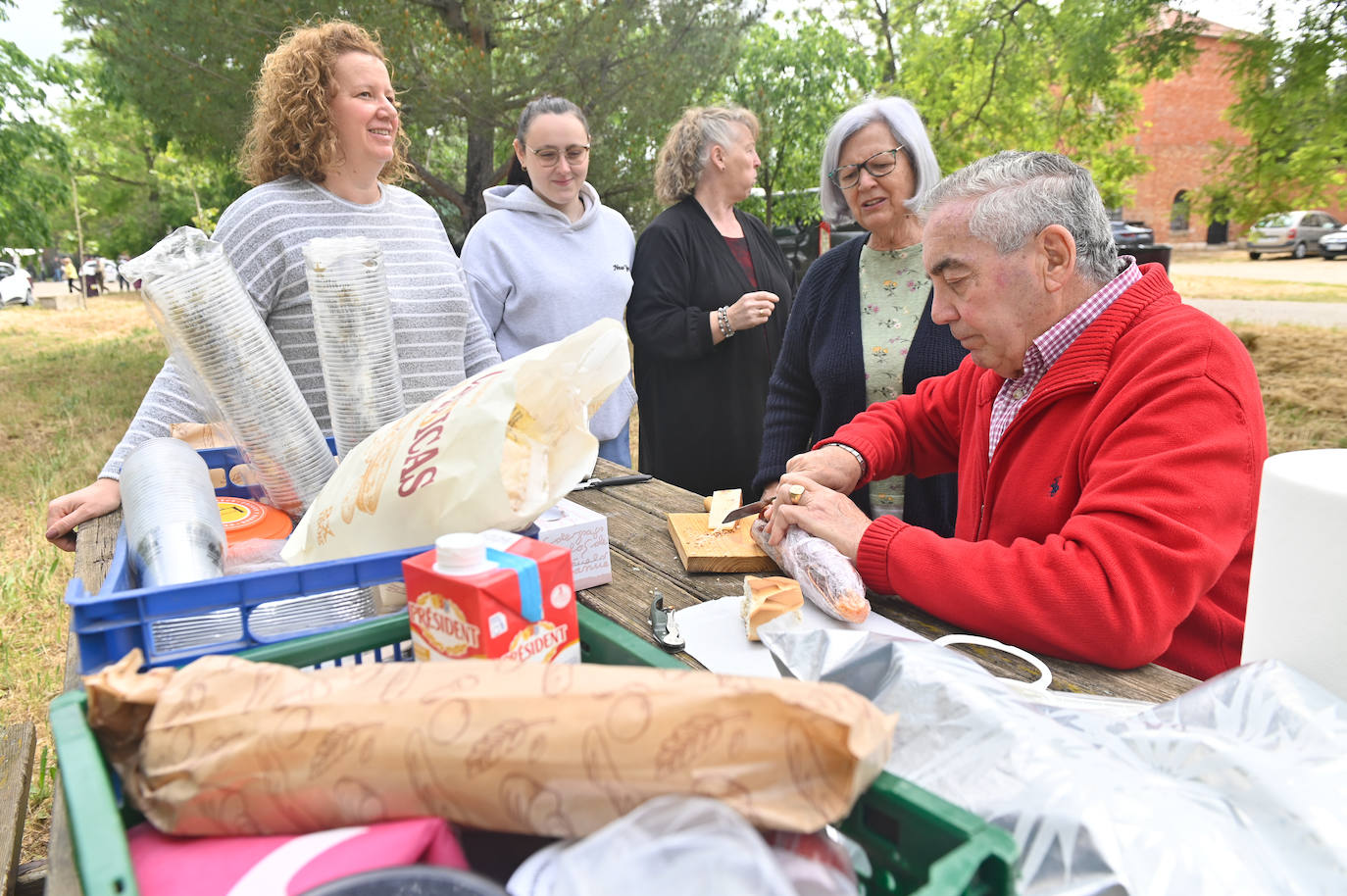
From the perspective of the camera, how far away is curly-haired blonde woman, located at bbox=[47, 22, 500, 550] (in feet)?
6.52

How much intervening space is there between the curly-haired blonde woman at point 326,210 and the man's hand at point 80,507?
50cm

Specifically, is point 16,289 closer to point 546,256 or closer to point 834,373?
point 546,256

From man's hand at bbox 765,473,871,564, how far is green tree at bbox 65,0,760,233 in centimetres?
605

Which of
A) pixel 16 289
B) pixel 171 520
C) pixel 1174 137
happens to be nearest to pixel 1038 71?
pixel 171 520

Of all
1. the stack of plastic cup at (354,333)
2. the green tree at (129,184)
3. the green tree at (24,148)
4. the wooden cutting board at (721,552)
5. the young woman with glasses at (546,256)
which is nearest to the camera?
the stack of plastic cup at (354,333)

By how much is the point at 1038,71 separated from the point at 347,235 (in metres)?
9.22

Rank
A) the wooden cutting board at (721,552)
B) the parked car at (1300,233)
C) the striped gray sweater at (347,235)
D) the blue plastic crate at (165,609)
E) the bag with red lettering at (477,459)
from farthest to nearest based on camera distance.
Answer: the parked car at (1300,233)
the striped gray sweater at (347,235)
the wooden cutting board at (721,552)
the bag with red lettering at (477,459)
the blue plastic crate at (165,609)

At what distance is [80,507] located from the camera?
5.11 ft

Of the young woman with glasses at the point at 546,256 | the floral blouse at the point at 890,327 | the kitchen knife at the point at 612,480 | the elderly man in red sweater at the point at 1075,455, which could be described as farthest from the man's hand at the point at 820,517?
the young woman with glasses at the point at 546,256

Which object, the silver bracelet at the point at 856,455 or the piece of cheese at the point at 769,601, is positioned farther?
the silver bracelet at the point at 856,455

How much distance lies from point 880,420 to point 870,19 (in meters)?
15.1

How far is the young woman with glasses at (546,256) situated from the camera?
3383mm

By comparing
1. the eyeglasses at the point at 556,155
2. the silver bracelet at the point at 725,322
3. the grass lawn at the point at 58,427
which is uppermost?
the eyeglasses at the point at 556,155

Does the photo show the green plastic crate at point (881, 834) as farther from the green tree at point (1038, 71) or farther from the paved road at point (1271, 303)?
the green tree at point (1038, 71)
